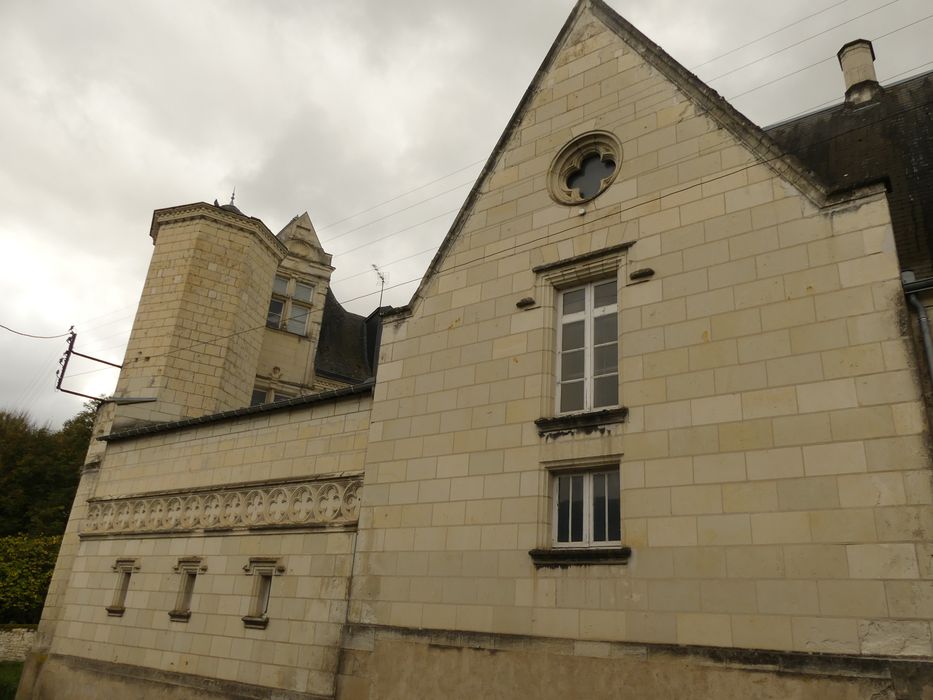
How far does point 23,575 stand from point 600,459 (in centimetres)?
2540

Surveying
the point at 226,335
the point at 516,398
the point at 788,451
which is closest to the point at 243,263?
the point at 226,335

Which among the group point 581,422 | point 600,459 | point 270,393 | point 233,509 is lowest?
point 233,509

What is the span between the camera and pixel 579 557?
8.48 metres

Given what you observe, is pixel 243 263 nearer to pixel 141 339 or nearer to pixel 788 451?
pixel 141 339

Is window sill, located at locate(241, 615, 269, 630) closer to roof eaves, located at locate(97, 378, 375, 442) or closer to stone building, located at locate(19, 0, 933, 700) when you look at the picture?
stone building, located at locate(19, 0, 933, 700)

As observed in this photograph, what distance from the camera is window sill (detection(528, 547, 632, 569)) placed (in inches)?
323

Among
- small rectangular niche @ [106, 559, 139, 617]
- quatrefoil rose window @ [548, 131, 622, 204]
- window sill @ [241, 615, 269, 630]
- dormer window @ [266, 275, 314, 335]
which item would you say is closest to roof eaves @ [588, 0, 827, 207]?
quatrefoil rose window @ [548, 131, 622, 204]

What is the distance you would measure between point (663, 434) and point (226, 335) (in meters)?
13.8

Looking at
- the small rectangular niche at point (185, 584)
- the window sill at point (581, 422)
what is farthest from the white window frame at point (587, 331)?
the small rectangular niche at point (185, 584)

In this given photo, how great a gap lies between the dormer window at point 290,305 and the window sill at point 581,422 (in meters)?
16.8

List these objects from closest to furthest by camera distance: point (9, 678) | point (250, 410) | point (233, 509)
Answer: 1. point (233, 509)
2. point (250, 410)
3. point (9, 678)

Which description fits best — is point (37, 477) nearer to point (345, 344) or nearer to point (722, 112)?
point (345, 344)

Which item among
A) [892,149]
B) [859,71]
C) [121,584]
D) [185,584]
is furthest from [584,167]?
[121,584]

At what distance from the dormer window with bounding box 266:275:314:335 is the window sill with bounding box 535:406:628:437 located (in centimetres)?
1680
